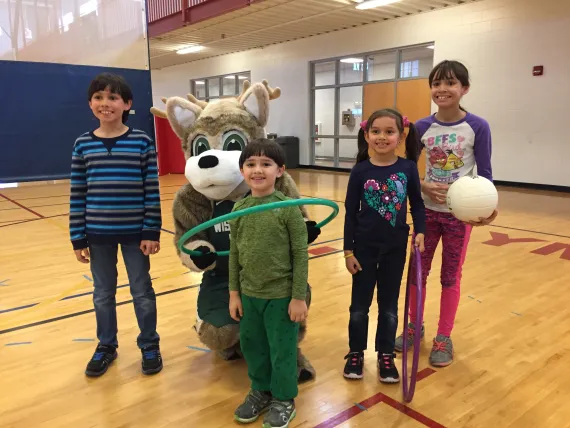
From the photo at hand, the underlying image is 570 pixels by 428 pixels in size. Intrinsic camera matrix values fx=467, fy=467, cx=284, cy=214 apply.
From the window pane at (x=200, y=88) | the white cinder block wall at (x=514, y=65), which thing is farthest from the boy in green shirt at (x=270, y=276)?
the window pane at (x=200, y=88)

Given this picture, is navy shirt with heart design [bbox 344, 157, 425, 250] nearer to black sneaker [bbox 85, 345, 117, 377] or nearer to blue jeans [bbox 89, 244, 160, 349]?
blue jeans [bbox 89, 244, 160, 349]

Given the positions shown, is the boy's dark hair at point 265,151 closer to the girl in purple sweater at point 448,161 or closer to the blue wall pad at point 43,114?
the girl in purple sweater at point 448,161

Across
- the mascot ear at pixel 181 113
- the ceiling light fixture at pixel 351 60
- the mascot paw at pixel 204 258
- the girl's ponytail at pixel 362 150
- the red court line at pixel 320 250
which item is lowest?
the red court line at pixel 320 250

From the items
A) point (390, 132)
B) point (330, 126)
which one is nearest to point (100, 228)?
point (390, 132)

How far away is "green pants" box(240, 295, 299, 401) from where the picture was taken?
1.89m

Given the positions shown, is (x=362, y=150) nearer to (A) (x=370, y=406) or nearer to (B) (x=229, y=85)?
(A) (x=370, y=406)

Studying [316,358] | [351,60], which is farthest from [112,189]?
[351,60]

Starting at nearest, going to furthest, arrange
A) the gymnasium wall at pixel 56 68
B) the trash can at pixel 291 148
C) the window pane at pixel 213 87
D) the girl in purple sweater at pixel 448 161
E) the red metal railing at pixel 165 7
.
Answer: the girl in purple sweater at pixel 448 161 → the gymnasium wall at pixel 56 68 → the red metal railing at pixel 165 7 → the trash can at pixel 291 148 → the window pane at pixel 213 87

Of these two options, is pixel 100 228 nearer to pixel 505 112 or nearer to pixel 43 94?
pixel 43 94

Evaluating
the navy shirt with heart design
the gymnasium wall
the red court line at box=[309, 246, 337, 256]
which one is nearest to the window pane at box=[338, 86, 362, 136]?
the gymnasium wall

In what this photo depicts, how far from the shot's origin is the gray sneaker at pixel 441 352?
99.3 inches

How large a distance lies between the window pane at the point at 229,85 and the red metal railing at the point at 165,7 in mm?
4151

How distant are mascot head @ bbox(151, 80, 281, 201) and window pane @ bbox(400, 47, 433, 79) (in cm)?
915

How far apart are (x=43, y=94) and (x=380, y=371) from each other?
8832mm
